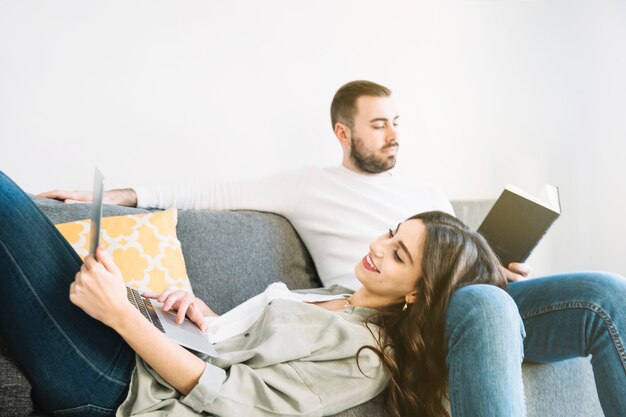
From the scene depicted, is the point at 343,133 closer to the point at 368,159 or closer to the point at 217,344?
the point at 368,159

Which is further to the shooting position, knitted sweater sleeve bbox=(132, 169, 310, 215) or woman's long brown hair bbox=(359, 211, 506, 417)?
knitted sweater sleeve bbox=(132, 169, 310, 215)

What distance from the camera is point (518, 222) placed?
1.81 m

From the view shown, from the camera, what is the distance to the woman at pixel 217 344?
105 centimetres

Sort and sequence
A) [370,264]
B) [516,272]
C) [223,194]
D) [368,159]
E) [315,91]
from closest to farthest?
[370,264] → [516,272] → [223,194] → [368,159] → [315,91]

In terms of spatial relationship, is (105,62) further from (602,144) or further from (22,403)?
(602,144)

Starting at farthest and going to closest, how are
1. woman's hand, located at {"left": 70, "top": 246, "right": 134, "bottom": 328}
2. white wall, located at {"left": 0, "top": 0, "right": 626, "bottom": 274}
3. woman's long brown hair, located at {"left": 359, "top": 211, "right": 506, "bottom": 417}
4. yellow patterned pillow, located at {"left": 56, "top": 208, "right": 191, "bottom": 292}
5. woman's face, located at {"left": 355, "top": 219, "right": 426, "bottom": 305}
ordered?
white wall, located at {"left": 0, "top": 0, "right": 626, "bottom": 274}, yellow patterned pillow, located at {"left": 56, "top": 208, "right": 191, "bottom": 292}, woman's face, located at {"left": 355, "top": 219, "right": 426, "bottom": 305}, woman's long brown hair, located at {"left": 359, "top": 211, "right": 506, "bottom": 417}, woman's hand, located at {"left": 70, "top": 246, "right": 134, "bottom": 328}

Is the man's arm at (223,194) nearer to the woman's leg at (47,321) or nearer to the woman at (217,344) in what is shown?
the woman at (217,344)

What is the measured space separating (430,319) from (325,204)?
786 millimetres

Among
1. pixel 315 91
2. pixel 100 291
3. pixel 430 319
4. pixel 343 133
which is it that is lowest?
pixel 430 319

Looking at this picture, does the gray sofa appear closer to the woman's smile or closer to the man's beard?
the man's beard

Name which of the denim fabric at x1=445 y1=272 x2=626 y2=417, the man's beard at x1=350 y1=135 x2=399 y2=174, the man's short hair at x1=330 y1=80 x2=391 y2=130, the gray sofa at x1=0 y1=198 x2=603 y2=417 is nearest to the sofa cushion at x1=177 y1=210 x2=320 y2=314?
the gray sofa at x1=0 y1=198 x2=603 y2=417

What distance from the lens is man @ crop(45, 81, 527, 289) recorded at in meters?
1.92

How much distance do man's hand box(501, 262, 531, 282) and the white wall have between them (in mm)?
979

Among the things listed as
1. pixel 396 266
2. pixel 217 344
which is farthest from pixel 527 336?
pixel 217 344
